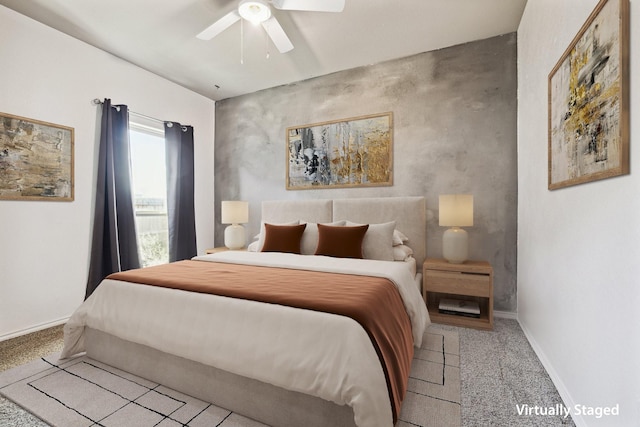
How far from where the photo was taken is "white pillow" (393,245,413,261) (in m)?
2.93

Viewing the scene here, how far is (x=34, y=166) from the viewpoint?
2.74 meters

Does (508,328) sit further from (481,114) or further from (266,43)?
(266,43)

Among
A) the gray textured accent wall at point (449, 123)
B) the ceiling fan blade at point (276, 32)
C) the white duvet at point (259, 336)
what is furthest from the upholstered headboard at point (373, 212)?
the ceiling fan blade at point (276, 32)

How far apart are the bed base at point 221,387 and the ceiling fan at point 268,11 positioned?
2.41 m

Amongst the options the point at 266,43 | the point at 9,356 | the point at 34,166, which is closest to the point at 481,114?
the point at 266,43

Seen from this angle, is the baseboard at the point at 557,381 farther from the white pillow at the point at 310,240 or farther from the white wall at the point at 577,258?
the white pillow at the point at 310,240

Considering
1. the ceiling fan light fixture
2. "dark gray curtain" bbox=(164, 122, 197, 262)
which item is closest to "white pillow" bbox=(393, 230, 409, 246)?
the ceiling fan light fixture

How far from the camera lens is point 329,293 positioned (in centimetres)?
167

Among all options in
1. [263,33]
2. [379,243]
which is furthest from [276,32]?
[379,243]

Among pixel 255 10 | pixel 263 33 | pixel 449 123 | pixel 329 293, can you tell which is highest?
pixel 263 33

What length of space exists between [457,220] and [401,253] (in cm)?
61

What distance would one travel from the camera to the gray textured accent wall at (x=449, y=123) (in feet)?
9.81

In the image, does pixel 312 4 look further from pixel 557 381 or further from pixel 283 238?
pixel 557 381

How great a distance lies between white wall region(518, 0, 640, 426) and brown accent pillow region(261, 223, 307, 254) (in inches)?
84.3
